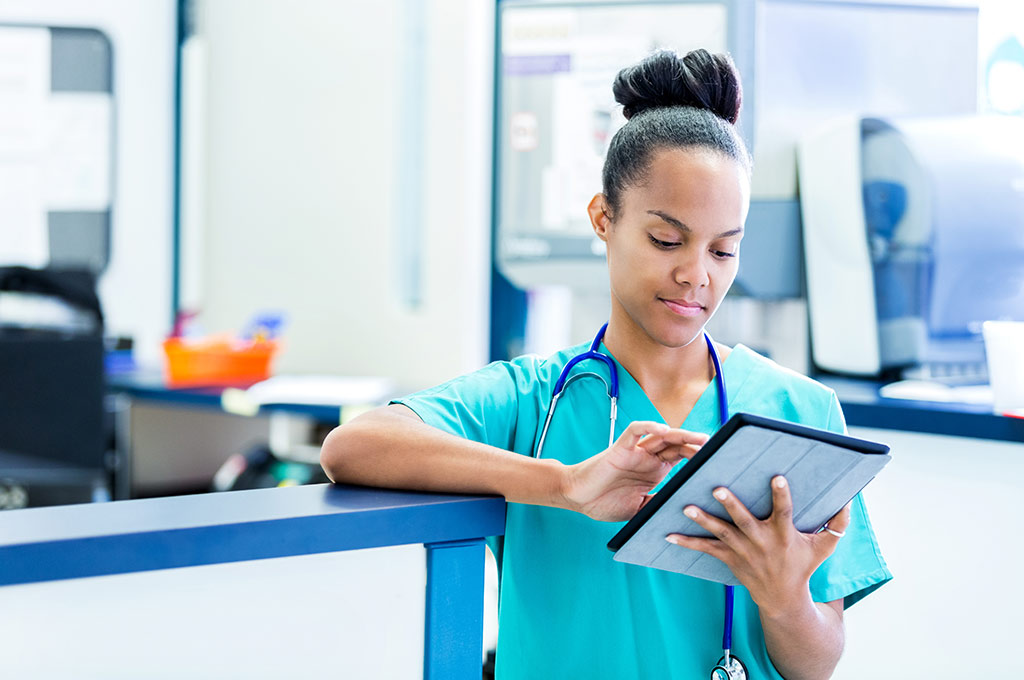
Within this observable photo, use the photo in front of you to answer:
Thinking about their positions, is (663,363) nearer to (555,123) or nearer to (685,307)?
(685,307)

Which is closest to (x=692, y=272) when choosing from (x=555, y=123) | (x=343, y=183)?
(x=555, y=123)

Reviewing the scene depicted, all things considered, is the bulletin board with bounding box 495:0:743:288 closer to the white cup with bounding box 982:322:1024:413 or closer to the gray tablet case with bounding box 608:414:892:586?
the white cup with bounding box 982:322:1024:413

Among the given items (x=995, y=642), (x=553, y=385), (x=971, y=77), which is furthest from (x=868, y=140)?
(x=553, y=385)

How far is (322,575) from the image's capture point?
0.87m

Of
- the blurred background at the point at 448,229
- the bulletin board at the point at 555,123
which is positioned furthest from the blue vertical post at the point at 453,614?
the bulletin board at the point at 555,123

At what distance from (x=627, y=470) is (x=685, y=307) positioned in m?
0.23

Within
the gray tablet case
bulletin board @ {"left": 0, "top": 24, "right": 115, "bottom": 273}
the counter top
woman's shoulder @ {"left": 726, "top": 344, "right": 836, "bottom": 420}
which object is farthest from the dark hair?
bulletin board @ {"left": 0, "top": 24, "right": 115, "bottom": 273}

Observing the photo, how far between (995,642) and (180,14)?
10.6 ft

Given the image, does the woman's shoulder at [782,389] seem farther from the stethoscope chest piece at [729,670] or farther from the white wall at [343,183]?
the white wall at [343,183]

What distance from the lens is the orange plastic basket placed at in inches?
109

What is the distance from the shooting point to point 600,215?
3.77 feet

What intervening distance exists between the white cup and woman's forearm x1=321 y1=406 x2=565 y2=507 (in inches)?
34.1

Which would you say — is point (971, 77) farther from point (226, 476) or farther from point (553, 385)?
point (226, 476)

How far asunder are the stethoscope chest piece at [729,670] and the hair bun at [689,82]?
566 millimetres
